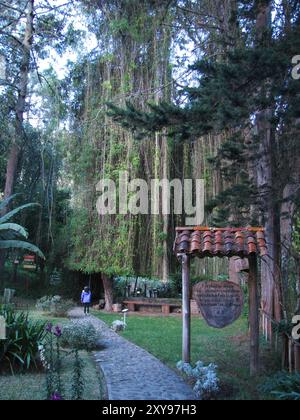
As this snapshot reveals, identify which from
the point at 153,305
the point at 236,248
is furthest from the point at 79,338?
the point at 153,305

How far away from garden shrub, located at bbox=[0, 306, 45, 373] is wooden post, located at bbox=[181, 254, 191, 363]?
2641 millimetres

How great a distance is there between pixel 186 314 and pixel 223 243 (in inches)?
67.0

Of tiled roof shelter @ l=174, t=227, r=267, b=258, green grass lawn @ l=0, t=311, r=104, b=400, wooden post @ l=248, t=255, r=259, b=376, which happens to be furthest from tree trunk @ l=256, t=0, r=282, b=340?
green grass lawn @ l=0, t=311, r=104, b=400

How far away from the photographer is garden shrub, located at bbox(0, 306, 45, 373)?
8.26m

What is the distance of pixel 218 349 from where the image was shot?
425 inches

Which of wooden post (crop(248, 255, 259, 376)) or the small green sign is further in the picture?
the small green sign

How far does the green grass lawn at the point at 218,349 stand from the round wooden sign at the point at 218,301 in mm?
968

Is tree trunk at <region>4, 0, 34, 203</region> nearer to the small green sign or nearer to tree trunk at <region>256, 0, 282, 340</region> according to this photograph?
tree trunk at <region>256, 0, 282, 340</region>

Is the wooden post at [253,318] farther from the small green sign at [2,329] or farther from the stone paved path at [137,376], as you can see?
the small green sign at [2,329]

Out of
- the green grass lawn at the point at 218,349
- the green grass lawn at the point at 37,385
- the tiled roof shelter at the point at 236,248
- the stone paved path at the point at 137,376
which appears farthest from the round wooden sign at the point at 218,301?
the green grass lawn at the point at 37,385

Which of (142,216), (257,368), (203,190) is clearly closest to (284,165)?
(257,368)

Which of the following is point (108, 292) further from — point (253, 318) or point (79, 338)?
point (253, 318)

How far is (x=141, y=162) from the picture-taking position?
21.4 meters

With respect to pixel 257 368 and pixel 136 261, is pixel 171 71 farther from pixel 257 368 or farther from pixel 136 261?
pixel 257 368
